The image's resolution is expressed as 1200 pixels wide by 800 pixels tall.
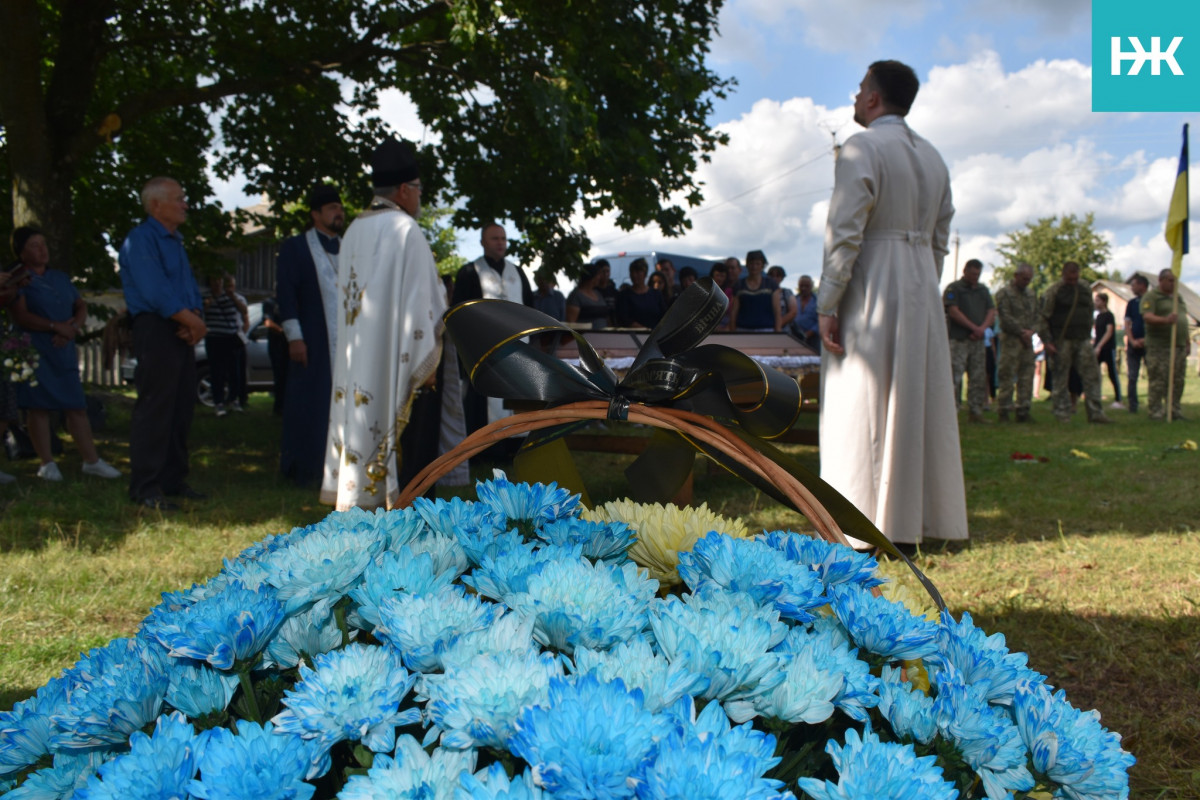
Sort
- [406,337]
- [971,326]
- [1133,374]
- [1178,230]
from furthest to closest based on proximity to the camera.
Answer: [1133,374]
[1178,230]
[971,326]
[406,337]

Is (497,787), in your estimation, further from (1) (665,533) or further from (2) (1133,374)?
(2) (1133,374)

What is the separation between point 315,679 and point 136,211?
385 inches

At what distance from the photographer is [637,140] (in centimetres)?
755

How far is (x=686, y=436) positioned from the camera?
0.91 m

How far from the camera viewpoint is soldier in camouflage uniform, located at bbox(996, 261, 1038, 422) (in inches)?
404

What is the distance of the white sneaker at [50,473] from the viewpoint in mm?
5410

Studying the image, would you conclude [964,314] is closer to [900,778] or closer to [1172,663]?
[1172,663]

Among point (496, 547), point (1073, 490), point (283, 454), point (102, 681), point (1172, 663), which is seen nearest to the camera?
point (102, 681)

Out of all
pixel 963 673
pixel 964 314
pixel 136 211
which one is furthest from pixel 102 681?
pixel 964 314

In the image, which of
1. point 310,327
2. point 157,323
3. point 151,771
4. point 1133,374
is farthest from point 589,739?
point 1133,374

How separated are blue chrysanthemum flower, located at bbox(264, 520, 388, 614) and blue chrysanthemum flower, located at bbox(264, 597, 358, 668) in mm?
13

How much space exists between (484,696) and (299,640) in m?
0.19

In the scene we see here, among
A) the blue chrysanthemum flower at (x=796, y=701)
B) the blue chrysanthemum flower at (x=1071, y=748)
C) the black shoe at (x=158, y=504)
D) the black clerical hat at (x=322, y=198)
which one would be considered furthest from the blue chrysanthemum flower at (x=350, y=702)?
the black clerical hat at (x=322, y=198)

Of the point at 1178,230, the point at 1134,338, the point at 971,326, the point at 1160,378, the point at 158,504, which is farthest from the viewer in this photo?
the point at 1134,338
